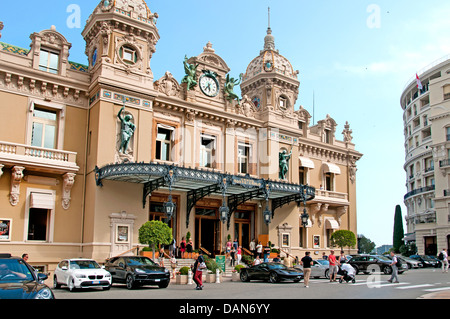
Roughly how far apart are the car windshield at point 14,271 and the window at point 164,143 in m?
19.1

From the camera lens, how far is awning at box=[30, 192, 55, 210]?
25.3 metres

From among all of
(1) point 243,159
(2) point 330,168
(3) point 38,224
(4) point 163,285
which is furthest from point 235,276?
(2) point 330,168

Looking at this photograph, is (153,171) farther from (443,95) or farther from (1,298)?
(443,95)

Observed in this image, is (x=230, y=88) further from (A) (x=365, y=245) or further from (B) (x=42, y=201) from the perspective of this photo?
(A) (x=365, y=245)

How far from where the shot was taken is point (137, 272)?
19.0 meters

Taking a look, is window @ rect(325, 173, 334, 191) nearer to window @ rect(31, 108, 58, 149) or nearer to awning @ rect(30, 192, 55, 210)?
window @ rect(31, 108, 58, 149)

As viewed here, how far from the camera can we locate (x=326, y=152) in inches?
1689

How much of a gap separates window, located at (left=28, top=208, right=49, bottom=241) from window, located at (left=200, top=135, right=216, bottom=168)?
10.8 m

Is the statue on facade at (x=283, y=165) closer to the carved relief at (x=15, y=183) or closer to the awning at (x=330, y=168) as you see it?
the awning at (x=330, y=168)

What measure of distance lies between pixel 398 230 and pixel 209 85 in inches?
2195

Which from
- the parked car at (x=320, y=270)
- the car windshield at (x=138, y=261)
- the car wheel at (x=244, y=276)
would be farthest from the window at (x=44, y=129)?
the parked car at (x=320, y=270)

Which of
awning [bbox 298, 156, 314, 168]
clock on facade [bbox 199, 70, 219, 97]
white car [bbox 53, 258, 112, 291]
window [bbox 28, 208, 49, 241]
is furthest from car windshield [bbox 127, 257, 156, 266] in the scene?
awning [bbox 298, 156, 314, 168]

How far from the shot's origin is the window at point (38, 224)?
84.0ft
